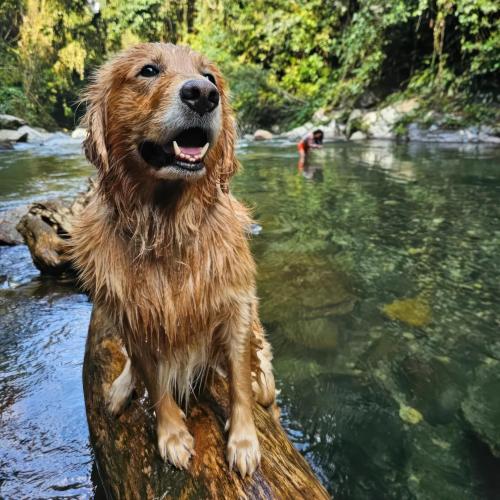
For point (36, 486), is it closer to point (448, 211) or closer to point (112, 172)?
point (112, 172)

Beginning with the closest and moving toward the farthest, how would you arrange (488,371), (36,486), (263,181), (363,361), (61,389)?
(36,486) → (61,389) → (488,371) → (363,361) → (263,181)

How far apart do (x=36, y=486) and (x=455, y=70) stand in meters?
19.1

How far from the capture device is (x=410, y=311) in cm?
443

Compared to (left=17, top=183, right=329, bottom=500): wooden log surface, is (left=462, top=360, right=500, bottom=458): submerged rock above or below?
below

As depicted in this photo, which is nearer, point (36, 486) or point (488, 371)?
point (36, 486)

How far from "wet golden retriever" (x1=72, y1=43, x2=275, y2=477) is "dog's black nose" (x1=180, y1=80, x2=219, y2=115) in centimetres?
5

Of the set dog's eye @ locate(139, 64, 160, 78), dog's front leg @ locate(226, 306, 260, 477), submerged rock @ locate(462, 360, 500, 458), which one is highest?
dog's eye @ locate(139, 64, 160, 78)

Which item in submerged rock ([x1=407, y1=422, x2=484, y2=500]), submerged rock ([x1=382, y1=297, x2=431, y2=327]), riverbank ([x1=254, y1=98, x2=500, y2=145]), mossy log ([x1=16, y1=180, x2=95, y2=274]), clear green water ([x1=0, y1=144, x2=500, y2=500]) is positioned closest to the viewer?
submerged rock ([x1=407, y1=422, x2=484, y2=500])

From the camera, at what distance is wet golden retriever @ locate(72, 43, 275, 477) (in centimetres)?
205

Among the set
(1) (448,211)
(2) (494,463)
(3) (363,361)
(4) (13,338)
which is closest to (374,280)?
(3) (363,361)

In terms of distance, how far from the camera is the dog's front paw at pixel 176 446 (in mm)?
2082

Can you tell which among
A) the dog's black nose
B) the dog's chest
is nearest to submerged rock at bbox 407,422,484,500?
the dog's chest

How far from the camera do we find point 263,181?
36.4ft

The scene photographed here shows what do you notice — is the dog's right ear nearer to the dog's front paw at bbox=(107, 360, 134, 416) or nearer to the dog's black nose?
the dog's black nose
